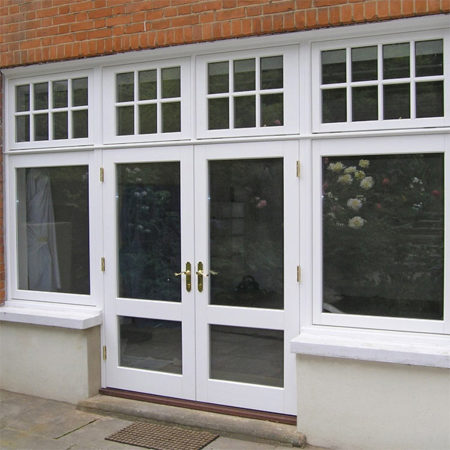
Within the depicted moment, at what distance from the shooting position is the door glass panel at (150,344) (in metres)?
5.38

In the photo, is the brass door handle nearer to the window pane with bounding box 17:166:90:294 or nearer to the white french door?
the white french door

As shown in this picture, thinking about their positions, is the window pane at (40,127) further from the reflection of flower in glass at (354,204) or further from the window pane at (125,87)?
the reflection of flower in glass at (354,204)

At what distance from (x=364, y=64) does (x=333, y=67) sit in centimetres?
23

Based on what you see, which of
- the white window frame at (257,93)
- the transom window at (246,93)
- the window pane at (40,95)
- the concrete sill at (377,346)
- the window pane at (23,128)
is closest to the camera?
the concrete sill at (377,346)

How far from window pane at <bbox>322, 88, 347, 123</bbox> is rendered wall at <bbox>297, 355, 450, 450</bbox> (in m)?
1.78

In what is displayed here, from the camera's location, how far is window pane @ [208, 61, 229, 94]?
513 cm


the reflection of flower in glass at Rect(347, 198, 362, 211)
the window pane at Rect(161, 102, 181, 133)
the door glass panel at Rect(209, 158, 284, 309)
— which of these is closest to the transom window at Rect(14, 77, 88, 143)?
the window pane at Rect(161, 102, 181, 133)

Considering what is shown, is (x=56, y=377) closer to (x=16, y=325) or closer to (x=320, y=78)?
(x=16, y=325)

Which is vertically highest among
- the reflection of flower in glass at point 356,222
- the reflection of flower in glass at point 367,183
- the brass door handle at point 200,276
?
the reflection of flower in glass at point 367,183

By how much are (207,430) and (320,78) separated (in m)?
2.86

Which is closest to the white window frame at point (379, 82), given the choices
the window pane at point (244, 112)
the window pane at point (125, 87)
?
the window pane at point (244, 112)

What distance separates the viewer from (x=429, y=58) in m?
4.43

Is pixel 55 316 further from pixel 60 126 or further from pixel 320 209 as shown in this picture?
pixel 320 209

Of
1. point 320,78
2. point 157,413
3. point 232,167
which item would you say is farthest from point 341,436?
point 320,78
